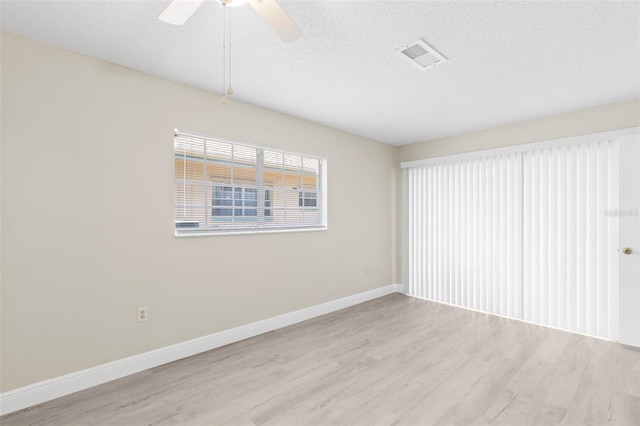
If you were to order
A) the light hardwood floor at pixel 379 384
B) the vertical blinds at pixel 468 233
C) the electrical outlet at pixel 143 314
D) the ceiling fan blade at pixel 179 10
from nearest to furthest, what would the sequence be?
the ceiling fan blade at pixel 179 10 → the light hardwood floor at pixel 379 384 → the electrical outlet at pixel 143 314 → the vertical blinds at pixel 468 233

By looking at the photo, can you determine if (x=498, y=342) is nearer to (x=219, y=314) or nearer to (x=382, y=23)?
(x=219, y=314)

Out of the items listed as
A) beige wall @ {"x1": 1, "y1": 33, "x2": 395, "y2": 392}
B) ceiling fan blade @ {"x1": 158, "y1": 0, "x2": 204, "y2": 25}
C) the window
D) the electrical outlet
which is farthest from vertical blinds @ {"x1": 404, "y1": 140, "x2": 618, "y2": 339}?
ceiling fan blade @ {"x1": 158, "y1": 0, "x2": 204, "y2": 25}

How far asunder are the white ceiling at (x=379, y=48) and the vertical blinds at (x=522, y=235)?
2.62 ft

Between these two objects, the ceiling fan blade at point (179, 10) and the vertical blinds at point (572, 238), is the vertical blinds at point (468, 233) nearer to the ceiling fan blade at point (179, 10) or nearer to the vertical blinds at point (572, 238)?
the vertical blinds at point (572, 238)

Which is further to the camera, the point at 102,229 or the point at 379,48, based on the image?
the point at 102,229

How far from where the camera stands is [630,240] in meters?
3.00

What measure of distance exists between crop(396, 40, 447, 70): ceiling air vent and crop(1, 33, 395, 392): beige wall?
1697 millimetres

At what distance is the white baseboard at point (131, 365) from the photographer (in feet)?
6.66

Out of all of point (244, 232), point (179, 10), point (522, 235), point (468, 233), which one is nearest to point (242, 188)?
point (244, 232)

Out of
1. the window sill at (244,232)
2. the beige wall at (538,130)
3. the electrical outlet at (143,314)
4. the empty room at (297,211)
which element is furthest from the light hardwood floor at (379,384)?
the beige wall at (538,130)

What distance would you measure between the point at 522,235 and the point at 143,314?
13.6ft

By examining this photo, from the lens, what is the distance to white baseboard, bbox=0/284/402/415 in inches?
79.9

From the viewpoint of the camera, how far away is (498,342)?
3.07 metres

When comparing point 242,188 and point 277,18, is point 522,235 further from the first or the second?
point 277,18
